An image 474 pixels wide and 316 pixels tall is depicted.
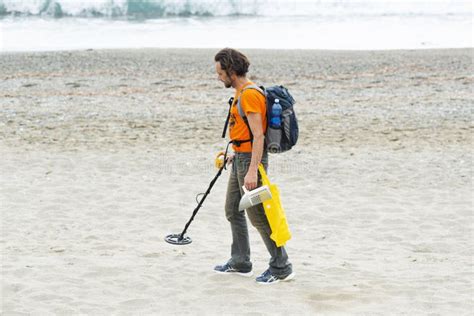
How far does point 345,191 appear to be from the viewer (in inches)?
359

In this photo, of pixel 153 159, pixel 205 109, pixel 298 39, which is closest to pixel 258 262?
pixel 153 159

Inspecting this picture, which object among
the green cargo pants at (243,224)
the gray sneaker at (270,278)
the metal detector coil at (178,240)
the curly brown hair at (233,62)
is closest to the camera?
the curly brown hair at (233,62)

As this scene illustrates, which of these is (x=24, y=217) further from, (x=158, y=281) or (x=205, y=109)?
(x=205, y=109)

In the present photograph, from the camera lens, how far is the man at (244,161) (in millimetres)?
5363

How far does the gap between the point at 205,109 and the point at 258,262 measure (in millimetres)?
8236

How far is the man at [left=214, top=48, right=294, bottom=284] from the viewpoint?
5.36m

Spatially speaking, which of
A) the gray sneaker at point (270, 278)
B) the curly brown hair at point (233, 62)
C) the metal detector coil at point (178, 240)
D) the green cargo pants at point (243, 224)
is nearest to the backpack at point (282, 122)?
the curly brown hair at point (233, 62)

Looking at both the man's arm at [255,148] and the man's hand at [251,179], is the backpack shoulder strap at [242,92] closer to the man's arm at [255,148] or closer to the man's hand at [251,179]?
the man's arm at [255,148]

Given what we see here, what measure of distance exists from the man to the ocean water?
23055 mm

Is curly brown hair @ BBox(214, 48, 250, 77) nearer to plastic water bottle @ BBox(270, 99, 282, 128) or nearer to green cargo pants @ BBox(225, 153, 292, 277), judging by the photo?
plastic water bottle @ BBox(270, 99, 282, 128)

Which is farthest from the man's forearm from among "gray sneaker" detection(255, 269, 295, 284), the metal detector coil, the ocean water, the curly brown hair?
the ocean water

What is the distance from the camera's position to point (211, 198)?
877 centimetres

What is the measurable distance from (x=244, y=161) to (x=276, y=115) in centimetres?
45

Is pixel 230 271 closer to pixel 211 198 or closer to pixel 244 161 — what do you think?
pixel 244 161
